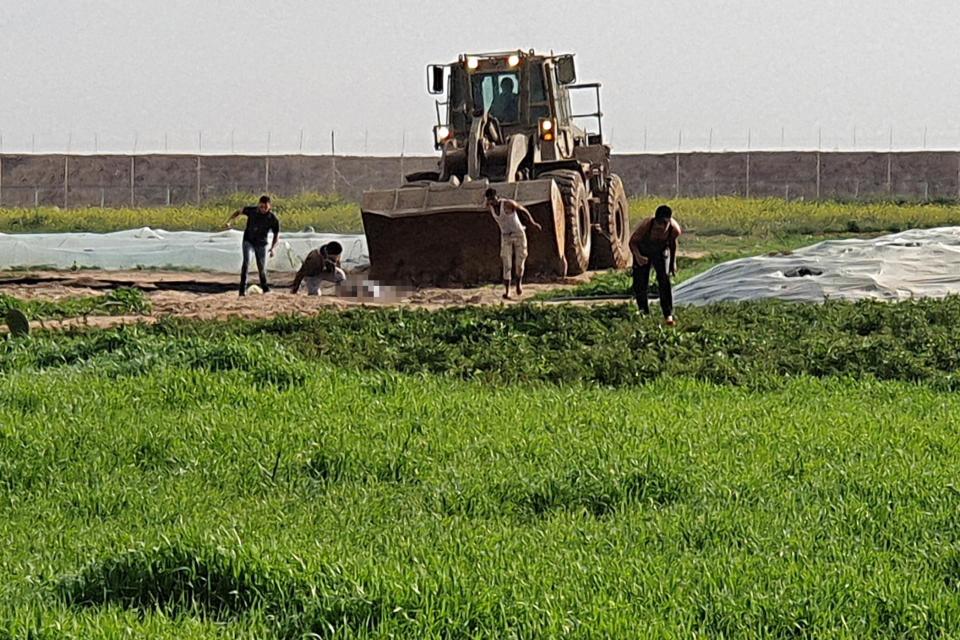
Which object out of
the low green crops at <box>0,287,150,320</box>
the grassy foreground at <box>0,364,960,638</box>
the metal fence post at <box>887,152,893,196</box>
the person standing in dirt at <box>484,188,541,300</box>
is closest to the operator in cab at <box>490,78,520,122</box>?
the person standing in dirt at <box>484,188,541,300</box>

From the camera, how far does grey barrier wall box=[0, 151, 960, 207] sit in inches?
2094

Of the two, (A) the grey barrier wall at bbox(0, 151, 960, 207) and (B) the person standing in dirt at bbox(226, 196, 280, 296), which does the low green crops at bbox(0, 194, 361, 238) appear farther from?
(B) the person standing in dirt at bbox(226, 196, 280, 296)

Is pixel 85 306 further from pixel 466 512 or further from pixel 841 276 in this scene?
pixel 466 512

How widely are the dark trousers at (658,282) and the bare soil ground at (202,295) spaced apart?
2495 mm

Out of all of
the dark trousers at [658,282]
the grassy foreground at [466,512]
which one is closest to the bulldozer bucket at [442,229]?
the dark trousers at [658,282]

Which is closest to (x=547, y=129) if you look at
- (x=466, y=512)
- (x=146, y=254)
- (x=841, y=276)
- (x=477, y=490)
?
(x=841, y=276)

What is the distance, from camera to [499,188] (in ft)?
73.5

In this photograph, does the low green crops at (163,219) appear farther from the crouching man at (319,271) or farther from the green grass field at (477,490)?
the green grass field at (477,490)

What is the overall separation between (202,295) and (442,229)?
382 cm

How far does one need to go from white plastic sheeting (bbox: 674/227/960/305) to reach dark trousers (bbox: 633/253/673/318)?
2797mm

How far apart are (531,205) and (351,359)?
1013 centimetres

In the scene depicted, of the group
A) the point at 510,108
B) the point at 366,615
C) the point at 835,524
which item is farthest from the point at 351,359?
the point at 510,108

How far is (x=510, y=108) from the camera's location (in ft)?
84.7

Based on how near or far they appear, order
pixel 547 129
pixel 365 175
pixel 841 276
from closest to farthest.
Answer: pixel 841 276
pixel 547 129
pixel 365 175
